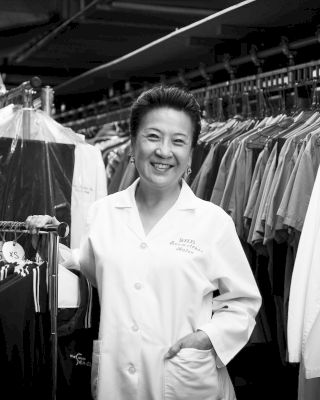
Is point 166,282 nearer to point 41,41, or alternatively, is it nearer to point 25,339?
point 25,339

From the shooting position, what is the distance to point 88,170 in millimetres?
3166

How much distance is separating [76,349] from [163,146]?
741mm

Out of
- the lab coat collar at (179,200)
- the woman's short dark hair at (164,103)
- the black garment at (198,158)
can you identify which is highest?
the woman's short dark hair at (164,103)

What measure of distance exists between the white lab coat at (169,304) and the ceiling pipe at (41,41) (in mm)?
2387

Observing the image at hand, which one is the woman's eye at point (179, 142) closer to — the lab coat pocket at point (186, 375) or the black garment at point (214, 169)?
the lab coat pocket at point (186, 375)

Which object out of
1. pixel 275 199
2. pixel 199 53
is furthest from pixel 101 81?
pixel 275 199

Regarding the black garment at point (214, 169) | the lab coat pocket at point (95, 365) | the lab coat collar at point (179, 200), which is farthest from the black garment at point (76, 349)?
the black garment at point (214, 169)

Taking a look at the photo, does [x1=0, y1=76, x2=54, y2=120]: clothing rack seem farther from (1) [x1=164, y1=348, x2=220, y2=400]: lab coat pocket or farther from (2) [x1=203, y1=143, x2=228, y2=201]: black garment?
(1) [x1=164, y1=348, x2=220, y2=400]: lab coat pocket

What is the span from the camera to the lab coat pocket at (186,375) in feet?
6.73

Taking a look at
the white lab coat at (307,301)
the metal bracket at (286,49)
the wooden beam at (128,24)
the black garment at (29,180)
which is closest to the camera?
the white lab coat at (307,301)

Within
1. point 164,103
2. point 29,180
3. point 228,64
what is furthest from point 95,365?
point 228,64

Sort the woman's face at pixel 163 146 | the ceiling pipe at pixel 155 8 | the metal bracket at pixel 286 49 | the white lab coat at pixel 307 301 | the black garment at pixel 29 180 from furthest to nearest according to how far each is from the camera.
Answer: the ceiling pipe at pixel 155 8, the metal bracket at pixel 286 49, the black garment at pixel 29 180, the white lab coat at pixel 307 301, the woman's face at pixel 163 146

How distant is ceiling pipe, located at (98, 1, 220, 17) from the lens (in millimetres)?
4156

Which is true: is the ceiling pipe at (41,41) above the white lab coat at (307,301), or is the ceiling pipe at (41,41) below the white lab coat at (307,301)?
above
